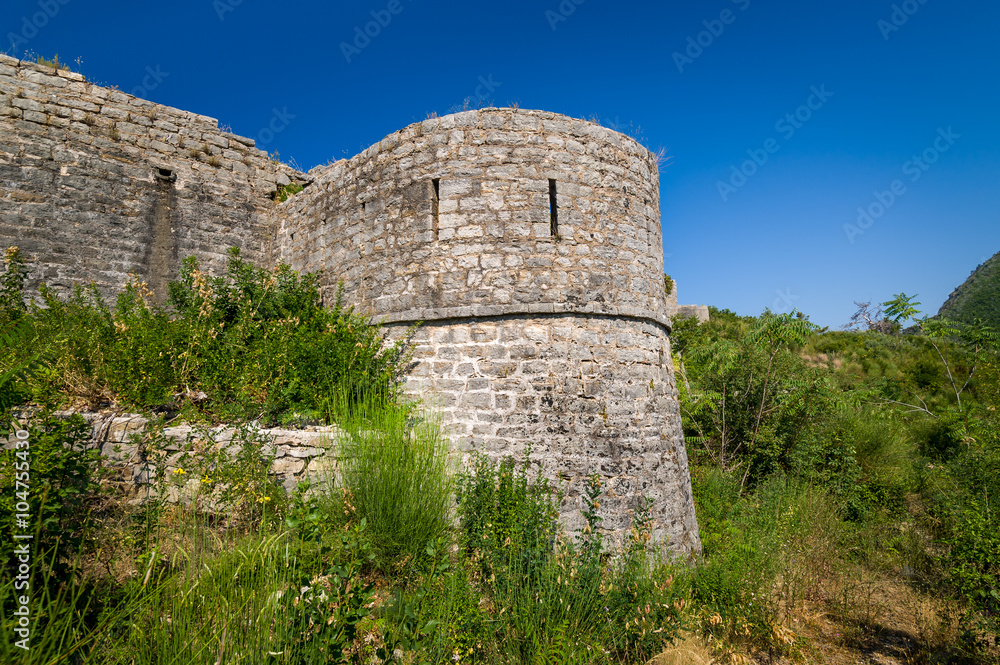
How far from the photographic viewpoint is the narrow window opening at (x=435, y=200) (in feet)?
19.5

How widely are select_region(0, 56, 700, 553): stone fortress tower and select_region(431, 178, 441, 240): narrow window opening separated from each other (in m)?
0.02

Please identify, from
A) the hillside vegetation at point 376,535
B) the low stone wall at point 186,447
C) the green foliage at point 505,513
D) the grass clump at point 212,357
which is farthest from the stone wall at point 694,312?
the low stone wall at point 186,447

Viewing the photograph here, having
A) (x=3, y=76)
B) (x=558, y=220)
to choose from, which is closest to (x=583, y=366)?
(x=558, y=220)

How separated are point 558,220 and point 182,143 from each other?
658 cm

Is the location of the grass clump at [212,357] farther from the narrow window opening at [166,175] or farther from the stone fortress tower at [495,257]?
the narrow window opening at [166,175]

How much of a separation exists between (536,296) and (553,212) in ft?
3.67

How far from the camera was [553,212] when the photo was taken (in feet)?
19.5

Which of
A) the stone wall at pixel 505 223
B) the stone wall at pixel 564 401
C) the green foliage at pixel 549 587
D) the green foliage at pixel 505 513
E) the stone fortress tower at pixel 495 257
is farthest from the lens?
the stone wall at pixel 505 223

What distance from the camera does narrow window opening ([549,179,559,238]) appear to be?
19.2 feet

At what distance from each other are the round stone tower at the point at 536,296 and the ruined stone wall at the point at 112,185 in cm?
356

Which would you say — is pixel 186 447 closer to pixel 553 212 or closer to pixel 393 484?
pixel 393 484

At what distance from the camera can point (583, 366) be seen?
5590 millimetres

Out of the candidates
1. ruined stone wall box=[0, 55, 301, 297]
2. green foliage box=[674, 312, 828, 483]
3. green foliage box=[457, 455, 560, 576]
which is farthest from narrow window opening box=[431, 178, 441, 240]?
green foliage box=[674, 312, 828, 483]

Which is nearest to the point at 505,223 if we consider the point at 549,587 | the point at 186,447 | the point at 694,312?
the point at 549,587
